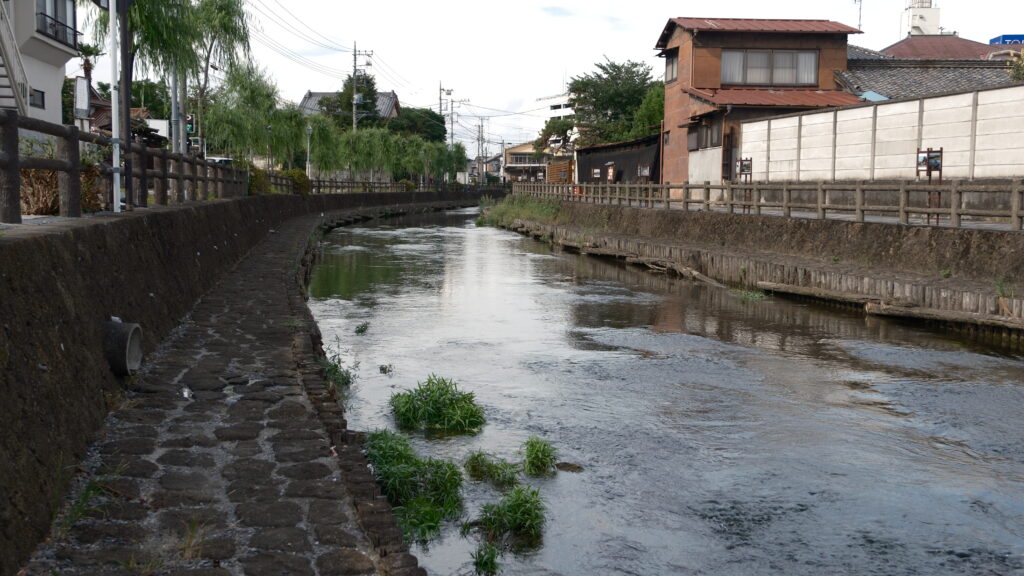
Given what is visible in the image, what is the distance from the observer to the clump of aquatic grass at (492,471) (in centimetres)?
732

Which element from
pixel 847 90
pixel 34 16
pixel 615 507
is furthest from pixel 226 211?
pixel 847 90

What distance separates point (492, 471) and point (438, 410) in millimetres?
1708

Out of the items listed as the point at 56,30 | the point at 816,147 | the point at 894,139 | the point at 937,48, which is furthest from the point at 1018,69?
the point at 56,30

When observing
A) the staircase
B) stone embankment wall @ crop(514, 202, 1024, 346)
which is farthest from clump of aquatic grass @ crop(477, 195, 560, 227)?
the staircase

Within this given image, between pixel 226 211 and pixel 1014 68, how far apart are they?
28.6m

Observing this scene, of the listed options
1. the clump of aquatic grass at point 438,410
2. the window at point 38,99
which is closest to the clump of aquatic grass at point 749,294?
the clump of aquatic grass at point 438,410

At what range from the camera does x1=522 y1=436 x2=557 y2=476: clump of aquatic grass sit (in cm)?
752

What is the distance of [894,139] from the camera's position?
2320cm

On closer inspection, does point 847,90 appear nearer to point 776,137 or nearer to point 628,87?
point 776,137

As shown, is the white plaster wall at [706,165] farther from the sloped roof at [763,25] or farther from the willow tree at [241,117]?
the willow tree at [241,117]

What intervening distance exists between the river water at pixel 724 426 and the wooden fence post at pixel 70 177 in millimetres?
3529

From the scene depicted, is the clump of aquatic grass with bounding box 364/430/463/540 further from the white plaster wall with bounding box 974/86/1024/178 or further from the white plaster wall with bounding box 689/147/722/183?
the white plaster wall with bounding box 689/147/722/183

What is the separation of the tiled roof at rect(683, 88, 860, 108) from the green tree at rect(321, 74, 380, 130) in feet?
169

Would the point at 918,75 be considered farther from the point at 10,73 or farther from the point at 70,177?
the point at 70,177
